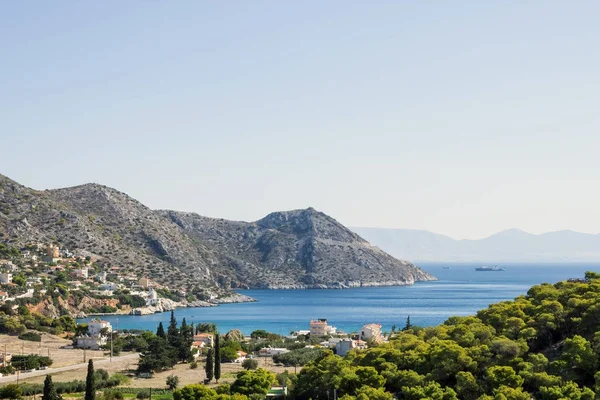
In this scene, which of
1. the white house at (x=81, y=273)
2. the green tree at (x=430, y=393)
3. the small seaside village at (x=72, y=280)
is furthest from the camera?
the white house at (x=81, y=273)

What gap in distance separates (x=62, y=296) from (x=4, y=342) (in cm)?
3437

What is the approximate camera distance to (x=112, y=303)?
107m

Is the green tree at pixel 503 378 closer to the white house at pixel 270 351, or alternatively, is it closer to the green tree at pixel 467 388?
the green tree at pixel 467 388

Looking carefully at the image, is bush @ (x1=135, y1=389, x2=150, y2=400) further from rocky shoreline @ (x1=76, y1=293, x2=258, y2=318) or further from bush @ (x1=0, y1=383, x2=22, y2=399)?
rocky shoreline @ (x1=76, y1=293, x2=258, y2=318)

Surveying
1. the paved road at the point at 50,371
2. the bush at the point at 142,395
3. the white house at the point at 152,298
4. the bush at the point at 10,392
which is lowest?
the bush at the point at 142,395

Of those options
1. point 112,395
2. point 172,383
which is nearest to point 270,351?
point 172,383

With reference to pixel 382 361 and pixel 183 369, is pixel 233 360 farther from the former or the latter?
pixel 382 361

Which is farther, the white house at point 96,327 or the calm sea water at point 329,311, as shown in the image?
the calm sea water at point 329,311

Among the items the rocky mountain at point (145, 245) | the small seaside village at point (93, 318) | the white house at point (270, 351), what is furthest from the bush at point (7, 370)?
the rocky mountain at point (145, 245)

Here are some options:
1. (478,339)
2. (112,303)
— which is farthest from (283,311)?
(478,339)

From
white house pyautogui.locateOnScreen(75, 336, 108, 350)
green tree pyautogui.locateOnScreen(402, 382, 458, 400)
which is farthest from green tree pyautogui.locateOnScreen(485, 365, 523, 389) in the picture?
white house pyautogui.locateOnScreen(75, 336, 108, 350)

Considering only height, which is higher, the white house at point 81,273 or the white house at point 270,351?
the white house at point 81,273

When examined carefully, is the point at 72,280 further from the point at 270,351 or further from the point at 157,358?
the point at 157,358

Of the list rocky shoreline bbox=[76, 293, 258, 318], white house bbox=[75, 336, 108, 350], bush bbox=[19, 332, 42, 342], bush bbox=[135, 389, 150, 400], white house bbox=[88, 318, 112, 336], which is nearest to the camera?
bush bbox=[135, 389, 150, 400]
